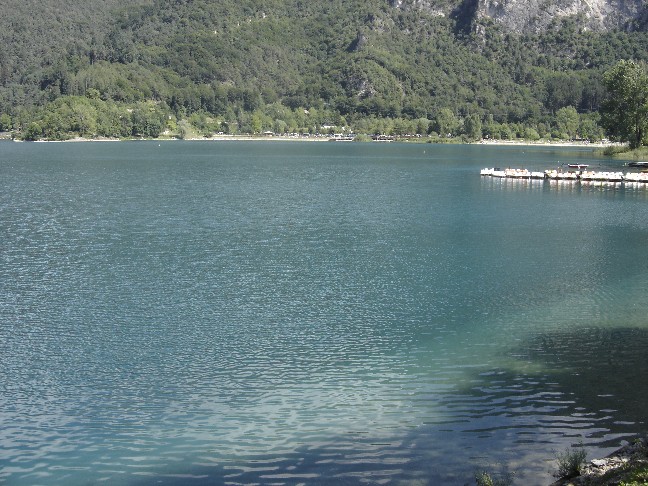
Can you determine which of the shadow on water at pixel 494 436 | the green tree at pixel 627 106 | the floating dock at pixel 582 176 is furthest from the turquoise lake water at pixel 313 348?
the green tree at pixel 627 106

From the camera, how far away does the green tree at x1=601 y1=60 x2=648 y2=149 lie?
153125mm

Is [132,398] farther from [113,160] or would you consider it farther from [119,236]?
[113,160]

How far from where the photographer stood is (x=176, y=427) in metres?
24.5

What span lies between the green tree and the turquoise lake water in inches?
3606

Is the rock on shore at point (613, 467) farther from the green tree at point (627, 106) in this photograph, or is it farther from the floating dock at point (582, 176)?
the green tree at point (627, 106)

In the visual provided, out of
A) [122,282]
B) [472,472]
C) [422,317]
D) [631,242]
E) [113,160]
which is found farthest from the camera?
[113,160]

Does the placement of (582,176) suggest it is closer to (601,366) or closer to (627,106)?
(627,106)

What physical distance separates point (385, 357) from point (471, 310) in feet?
30.0

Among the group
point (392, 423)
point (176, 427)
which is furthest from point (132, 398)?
point (392, 423)

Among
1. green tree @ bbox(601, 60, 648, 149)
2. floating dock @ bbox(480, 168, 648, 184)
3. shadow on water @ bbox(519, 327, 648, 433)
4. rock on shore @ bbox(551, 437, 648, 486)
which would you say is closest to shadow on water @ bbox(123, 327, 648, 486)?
shadow on water @ bbox(519, 327, 648, 433)

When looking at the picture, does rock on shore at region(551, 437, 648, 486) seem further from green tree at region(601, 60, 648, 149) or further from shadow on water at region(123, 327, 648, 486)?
green tree at region(601, 60, 648, 149)

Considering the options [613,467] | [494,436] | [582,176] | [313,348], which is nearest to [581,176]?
[582,176]

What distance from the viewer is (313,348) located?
32.6 m

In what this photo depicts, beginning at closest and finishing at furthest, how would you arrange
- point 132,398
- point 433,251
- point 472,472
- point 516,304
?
point 472,472
point 132,398
point 516,304
point 433,251
